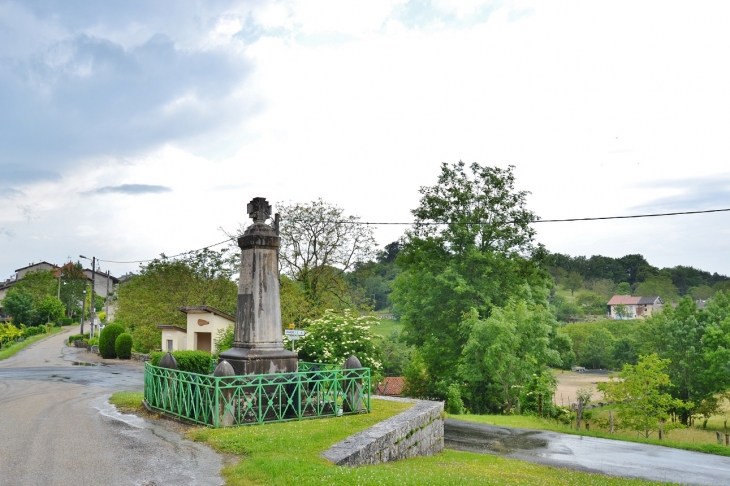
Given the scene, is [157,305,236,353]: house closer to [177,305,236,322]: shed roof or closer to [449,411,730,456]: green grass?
[177,305,236,322]: shed roof

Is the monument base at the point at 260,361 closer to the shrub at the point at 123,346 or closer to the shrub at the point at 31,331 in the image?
the shrub at the point at 123,346

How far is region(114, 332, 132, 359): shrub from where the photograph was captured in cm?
3744

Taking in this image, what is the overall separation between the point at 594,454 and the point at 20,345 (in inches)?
1957

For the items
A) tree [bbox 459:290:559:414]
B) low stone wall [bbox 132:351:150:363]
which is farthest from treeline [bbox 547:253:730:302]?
low stone wall [bbox 132:351:150:363]

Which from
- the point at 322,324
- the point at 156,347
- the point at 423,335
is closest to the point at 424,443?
the point at 322,324

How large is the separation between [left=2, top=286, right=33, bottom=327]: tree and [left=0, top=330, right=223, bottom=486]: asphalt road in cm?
5866

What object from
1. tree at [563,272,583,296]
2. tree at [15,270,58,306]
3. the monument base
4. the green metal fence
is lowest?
the green metal fence

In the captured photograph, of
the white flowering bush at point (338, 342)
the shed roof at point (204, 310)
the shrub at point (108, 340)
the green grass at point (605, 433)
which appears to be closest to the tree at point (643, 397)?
the green grass at point (605, 433)

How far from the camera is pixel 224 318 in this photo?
1251 inches

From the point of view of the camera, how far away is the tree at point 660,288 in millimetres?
130500

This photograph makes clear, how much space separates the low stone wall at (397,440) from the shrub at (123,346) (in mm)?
28068

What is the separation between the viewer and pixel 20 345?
48969 millimetres

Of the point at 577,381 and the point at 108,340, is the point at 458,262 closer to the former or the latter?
the point at 108,340

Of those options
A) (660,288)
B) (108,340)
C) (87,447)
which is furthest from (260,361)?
(660,288)
